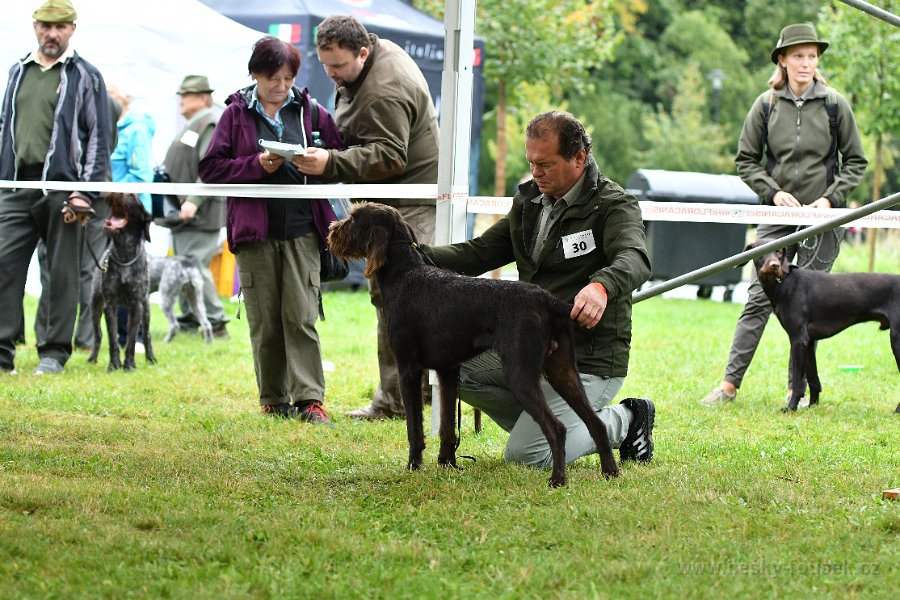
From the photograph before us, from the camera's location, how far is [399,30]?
1472 centimetres

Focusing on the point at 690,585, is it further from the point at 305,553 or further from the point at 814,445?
the point at 814,445

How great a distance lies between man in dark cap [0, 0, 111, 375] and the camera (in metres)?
8.23

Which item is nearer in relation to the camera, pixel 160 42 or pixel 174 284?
pixel 174 284

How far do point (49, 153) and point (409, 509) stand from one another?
512 cm

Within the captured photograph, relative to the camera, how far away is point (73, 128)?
833cm

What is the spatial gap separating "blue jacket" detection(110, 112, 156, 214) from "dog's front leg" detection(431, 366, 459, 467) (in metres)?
6.59

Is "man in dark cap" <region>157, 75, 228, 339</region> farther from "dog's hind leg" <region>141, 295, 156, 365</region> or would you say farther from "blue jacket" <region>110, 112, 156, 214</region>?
"dog's hind leg" <region>141, 295, 156, 365</region>

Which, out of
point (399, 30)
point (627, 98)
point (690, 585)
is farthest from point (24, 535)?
point (627, 98)

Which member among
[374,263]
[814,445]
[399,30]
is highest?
[399,30]

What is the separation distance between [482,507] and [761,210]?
3398 mm

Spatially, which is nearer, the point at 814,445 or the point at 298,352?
the point at 814,445

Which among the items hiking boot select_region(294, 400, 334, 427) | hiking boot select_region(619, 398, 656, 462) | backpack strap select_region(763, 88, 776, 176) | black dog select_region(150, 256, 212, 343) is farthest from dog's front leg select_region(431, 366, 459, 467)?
black dog select_region(150, 256, 212, 343)

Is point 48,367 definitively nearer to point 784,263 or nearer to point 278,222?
point 278,222

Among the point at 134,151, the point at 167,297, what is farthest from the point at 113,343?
the point at 134,151
